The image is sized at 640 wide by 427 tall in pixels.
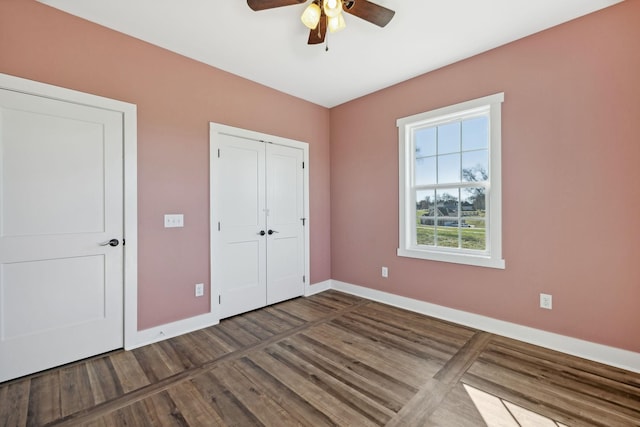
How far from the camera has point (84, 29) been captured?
227 centimetres

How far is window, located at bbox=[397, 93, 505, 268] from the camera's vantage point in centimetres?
274

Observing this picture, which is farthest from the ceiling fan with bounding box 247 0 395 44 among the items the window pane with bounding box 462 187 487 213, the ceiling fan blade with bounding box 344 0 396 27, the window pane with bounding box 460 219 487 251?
the window pane with bounding box 460 219 487 251

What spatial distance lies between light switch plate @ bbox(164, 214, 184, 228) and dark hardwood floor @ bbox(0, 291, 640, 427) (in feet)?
3.57

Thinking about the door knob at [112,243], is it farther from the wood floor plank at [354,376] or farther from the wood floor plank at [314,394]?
the wood floor plank at [354,376]

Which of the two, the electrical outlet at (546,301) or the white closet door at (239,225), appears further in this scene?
the white closet door at (239,225)

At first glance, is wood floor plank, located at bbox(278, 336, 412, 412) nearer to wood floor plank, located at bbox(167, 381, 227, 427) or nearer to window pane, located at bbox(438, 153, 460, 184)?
wood floor plank, located at bbox(167, 381, 227, 427)

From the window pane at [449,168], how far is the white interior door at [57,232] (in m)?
3.21

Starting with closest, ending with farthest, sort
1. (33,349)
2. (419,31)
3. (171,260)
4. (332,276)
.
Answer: (33,349), (419,31), (171,260), (332,276)

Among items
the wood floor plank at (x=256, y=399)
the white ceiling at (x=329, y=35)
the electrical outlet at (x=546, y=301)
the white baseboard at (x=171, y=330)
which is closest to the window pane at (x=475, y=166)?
the white ceiling at (x=329, y=35)

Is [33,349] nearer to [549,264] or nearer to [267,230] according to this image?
[267,230]

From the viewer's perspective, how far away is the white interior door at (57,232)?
2004mm

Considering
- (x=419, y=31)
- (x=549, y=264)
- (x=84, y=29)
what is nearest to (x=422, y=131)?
(x=419, y=31)

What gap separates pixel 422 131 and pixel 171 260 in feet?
10.2

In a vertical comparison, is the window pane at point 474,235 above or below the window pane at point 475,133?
below
